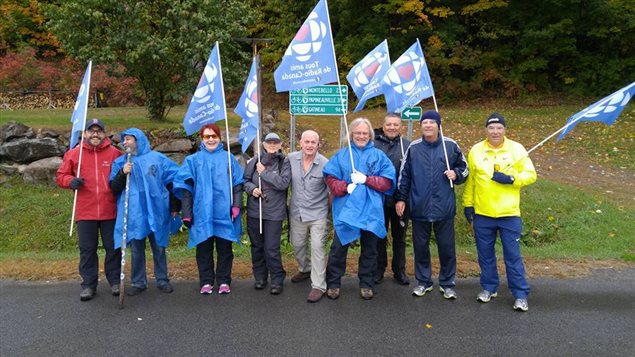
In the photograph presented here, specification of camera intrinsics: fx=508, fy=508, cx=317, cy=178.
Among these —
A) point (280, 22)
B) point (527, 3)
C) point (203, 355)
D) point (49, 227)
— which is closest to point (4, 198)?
point (49, 227)

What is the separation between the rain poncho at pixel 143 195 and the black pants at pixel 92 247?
149 mm

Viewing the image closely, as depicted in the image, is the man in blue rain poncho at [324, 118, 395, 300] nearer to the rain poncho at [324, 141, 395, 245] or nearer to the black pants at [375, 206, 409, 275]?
the rain poncho at [324, 141, 395, 245]

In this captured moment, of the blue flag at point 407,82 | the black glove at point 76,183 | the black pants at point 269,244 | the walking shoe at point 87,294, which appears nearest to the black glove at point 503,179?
the blue flag at point 407,82

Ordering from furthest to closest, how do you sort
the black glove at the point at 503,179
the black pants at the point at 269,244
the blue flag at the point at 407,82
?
the blue flag at the point at 407,82, the black pants at the point at 269,244, the black glove at the point at 503,179

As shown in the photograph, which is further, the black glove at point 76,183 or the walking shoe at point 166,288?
the walking shoe at point 166,288

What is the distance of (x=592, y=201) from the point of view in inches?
381

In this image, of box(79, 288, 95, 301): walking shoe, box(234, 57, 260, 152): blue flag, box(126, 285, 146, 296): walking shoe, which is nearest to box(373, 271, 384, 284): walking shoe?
box(234, 57, 260, 152): blue flag

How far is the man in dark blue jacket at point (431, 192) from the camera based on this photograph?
198 inches

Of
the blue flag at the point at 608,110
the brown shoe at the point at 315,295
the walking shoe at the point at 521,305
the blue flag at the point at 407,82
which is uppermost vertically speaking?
the blue flag at the point at 407,82

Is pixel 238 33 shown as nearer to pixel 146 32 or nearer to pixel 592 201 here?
pixel 146 32

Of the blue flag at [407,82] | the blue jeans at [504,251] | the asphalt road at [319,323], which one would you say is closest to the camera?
the asphalt road at [319,323]

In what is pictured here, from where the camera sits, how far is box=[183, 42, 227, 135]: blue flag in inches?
216

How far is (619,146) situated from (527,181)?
42.9 ft

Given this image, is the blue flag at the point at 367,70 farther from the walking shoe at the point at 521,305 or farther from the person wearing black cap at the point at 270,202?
the walking shoe at the point at 521,305
